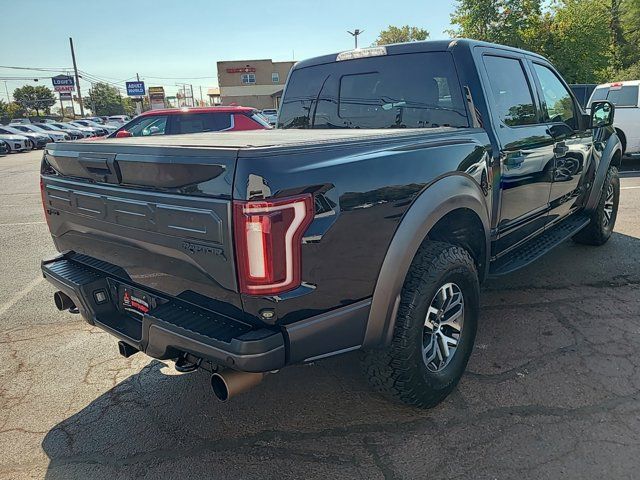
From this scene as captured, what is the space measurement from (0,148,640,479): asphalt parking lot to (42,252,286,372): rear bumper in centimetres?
62

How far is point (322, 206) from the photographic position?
193 centimetres

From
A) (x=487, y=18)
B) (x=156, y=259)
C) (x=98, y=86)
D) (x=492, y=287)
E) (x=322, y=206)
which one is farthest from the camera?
(x=98, y=86)

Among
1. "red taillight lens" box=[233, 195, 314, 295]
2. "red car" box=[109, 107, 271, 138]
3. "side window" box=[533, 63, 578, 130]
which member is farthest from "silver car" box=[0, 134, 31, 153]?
"red taillight lens" box=[233, 195, 314, 295]

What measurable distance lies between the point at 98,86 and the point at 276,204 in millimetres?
109063

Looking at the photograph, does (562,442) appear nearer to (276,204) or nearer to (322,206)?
(322,206)

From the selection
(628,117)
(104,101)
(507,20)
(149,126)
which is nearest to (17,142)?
(149,126)

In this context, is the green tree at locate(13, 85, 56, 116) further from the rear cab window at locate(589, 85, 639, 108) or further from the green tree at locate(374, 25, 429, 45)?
the rear cab window at locate(589, 85, 639, 108)

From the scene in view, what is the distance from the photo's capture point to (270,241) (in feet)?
5.92

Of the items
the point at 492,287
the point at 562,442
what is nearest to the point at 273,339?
the point at 562,442

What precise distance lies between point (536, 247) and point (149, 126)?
837 centimetres

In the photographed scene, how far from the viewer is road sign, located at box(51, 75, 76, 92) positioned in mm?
58562

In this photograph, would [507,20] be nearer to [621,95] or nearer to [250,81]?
[621,95]

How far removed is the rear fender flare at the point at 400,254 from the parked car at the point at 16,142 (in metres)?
28.7

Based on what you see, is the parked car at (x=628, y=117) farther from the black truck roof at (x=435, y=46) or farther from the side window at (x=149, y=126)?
the side window at (x=149, y=126)
